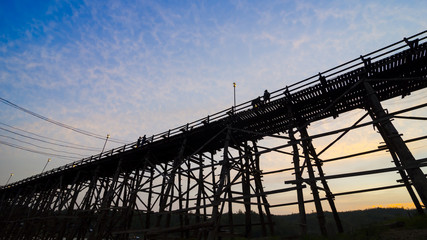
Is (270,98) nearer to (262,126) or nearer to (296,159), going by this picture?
(262,126)

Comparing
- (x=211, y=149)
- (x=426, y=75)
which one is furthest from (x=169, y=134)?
(x=426, y=75)

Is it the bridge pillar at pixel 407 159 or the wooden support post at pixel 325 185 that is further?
the wooden support post at pixel 325 185

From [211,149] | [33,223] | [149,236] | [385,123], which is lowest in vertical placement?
[149,236]

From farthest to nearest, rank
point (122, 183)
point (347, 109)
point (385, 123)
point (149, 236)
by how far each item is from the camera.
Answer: point (122, 183), point (347, 109), point (149, 236), point (385, 123)

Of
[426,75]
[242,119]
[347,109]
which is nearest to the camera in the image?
[426,75]

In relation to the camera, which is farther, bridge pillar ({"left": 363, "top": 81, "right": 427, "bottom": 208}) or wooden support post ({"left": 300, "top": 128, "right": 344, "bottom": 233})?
wooden support post ({"left": 300, "top": 128, "right": 344, "bottom": 233})

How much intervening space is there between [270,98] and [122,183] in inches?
530

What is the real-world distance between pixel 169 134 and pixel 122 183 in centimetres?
626

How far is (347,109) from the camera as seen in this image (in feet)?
34.9

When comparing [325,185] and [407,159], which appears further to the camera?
[325,185]

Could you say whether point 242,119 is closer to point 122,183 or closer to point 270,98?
point 270,98

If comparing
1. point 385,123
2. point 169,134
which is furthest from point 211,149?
point 385,123

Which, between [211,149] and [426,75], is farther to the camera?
[211,149]

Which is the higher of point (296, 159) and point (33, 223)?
point (296, 159)
